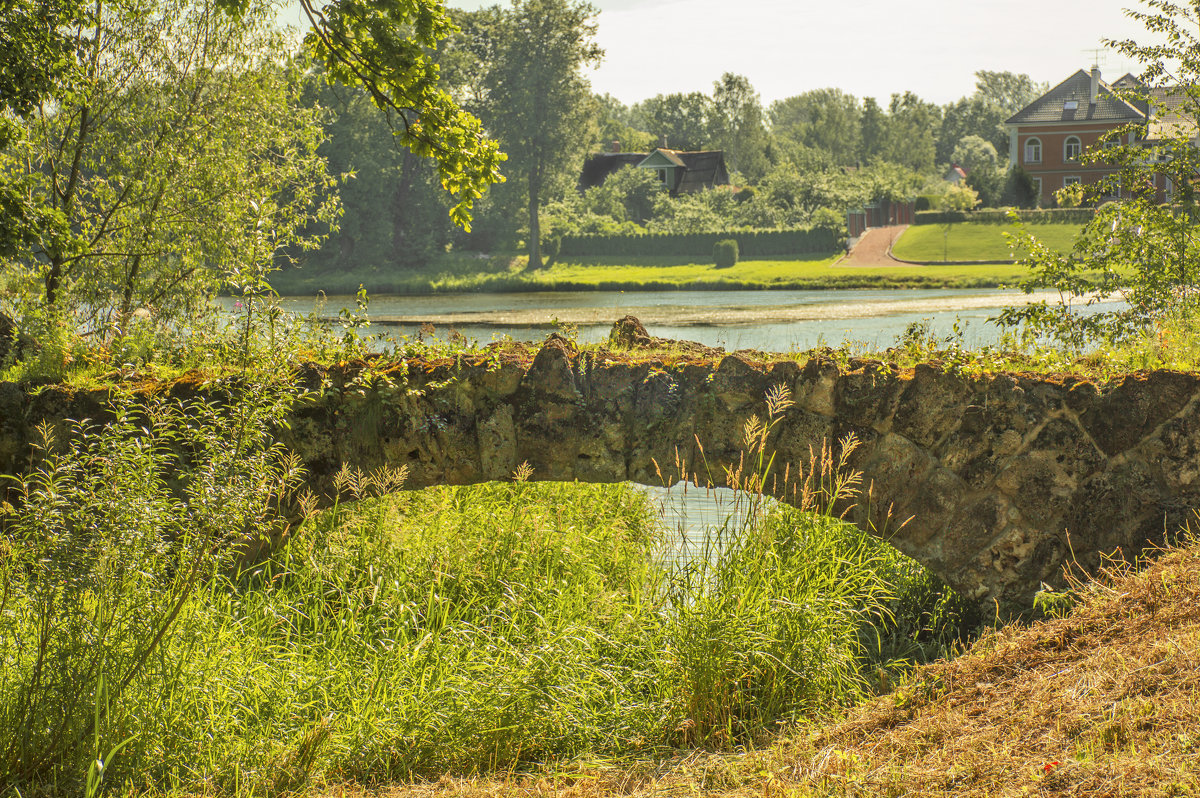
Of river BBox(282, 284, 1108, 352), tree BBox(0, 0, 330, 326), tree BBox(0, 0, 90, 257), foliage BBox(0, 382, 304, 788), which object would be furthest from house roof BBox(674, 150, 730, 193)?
foliage BBox(0, 382, 304, 788)

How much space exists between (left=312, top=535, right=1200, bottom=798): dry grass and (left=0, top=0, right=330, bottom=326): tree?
9194mm

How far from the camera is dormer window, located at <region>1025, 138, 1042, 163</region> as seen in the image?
57938 mm

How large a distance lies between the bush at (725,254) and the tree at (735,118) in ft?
166

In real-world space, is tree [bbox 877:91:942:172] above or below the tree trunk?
above


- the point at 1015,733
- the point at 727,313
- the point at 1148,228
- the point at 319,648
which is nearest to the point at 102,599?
the point at 319,648

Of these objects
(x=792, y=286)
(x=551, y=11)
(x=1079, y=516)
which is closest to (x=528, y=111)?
(x=551, y=11)

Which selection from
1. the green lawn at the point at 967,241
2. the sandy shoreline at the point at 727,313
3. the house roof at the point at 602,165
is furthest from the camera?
the house roof at the point at 602,165

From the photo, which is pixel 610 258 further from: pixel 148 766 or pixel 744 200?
pixel 148 766

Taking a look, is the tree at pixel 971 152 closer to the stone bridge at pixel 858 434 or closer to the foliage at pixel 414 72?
the foliage at pixel 414 72

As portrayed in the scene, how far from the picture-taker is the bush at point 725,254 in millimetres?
47125

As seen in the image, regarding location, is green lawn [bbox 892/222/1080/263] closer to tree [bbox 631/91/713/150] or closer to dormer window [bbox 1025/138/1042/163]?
dormer window [bbox 1025/138/1042/163]

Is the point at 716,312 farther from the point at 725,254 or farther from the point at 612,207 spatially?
the point at 612,207

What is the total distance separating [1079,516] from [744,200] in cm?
5351

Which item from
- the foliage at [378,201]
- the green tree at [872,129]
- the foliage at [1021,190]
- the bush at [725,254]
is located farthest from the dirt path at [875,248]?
the green tree at [872,129]
